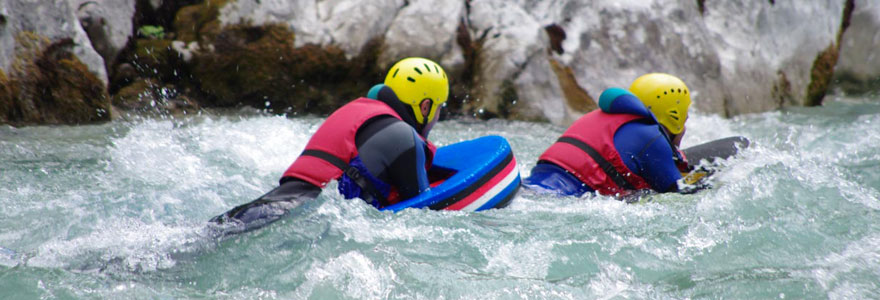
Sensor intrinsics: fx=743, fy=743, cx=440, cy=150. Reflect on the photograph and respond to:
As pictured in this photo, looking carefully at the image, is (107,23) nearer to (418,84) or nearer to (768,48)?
(418,84)

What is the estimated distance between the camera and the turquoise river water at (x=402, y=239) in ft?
11.1

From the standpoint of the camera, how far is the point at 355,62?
27.6 feet

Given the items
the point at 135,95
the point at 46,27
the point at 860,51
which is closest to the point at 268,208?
the point at 46,27

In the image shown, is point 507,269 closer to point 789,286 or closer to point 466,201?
point 466,201

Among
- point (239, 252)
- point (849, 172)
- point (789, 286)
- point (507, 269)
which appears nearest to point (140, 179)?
point (239, 252)

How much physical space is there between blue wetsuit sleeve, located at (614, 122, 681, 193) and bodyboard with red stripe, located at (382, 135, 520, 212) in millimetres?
964

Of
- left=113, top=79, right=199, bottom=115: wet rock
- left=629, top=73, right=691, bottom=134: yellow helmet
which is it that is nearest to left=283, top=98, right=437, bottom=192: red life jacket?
left=629, top=73, right=691, bottom=134: yellow helmet

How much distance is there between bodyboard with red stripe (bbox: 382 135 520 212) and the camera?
4340 millimetres

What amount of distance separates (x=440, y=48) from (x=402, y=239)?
5024 mm

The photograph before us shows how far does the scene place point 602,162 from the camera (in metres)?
5.37

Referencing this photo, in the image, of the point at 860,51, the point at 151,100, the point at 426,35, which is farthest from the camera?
the point at 860,51

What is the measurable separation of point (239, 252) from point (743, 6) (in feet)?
29.9

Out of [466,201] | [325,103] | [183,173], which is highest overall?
[466,201]

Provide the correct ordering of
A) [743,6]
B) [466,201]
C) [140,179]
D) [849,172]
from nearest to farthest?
1. [466,201]
2. [140,179]
3. [849,172]
4. [743,6]
